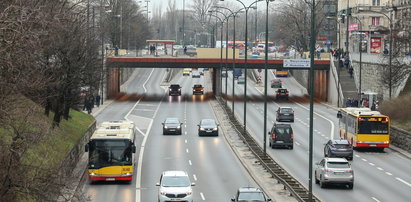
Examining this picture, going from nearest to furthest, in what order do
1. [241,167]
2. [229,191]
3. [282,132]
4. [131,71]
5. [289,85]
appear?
[229,191] → [241,167] → [282,132] → [289,85] → [131,71]

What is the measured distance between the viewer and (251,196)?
32812mm

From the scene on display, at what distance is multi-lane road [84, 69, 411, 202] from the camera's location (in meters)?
40.7

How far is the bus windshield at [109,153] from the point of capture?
42938 mm

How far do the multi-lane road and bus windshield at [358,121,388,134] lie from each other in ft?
5.13

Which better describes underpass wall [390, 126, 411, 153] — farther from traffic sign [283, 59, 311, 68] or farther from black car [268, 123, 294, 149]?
traffic sign [283, 59, 311, 68]

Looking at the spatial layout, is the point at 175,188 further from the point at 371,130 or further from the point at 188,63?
the point at 188,63

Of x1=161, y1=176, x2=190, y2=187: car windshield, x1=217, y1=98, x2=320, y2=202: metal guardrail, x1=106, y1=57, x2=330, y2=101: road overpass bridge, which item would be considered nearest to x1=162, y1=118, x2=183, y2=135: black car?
x1=217, y1=98, x2=320, y2=202: metal guardrail

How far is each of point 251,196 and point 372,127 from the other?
26.1 metres

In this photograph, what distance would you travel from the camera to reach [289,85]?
140750mm

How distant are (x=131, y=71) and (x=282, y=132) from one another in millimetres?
100418

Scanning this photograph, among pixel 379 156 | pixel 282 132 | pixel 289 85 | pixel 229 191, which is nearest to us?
pixel 229 191

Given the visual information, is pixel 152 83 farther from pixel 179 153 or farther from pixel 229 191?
pixel 229 191

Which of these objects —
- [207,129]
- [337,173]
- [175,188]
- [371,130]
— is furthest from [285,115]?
[175,188]

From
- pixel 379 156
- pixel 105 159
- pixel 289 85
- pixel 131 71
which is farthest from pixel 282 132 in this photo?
pixel 131 71
